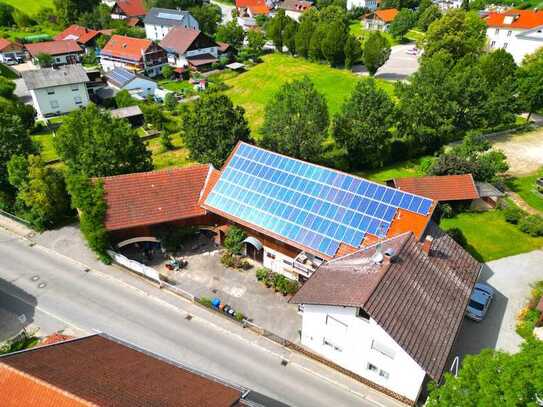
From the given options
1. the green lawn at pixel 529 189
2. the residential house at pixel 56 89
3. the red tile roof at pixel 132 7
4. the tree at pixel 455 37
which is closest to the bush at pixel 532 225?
the green lawn at pixel 529 189

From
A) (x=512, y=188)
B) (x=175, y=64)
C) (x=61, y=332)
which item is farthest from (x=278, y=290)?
(x=175, y=64)

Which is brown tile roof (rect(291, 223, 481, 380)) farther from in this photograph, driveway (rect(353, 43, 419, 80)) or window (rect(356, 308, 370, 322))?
driveway (rect(353, 43, 419, 80))

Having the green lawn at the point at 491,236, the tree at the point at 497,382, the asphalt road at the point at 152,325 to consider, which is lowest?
the green lawn at the point at 491,236

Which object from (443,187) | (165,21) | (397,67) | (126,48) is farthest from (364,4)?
(443,187)

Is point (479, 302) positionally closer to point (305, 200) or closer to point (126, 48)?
point (305, 200)

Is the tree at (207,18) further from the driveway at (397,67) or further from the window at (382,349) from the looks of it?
the window at (382,349)

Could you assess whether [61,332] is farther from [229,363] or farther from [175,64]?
[175,64]
